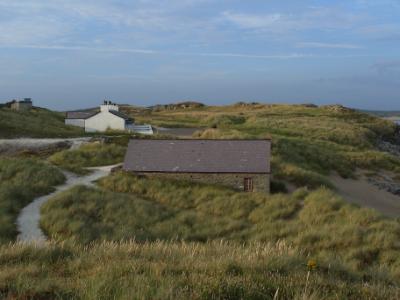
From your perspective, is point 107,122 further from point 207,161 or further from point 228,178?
point 228,178

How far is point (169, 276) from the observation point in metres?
5.41

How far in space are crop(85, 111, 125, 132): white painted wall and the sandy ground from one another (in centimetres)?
2543

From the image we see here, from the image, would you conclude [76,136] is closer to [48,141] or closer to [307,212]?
[48,141]

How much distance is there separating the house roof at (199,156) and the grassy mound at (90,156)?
13.4 feet

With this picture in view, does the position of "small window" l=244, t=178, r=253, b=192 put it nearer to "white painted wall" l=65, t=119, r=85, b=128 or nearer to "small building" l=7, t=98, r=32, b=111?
"white painted wall" l=65, t=119, r=85, b=128

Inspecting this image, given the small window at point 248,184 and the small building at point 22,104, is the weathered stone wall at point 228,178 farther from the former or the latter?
the small building at point 22,104

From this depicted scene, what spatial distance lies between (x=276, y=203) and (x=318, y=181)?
31.0 ft

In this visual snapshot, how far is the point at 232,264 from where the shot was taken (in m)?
6.12

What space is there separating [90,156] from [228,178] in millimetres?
10861

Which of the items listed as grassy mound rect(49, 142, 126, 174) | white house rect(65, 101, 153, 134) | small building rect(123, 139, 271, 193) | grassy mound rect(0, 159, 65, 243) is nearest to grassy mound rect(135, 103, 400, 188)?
small building rect(123, 139, 271, 193)

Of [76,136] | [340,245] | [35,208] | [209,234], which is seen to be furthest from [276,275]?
[76,136]

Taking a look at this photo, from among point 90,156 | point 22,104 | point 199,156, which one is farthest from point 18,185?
point 22,104

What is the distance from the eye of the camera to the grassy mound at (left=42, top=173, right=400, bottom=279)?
606 inches

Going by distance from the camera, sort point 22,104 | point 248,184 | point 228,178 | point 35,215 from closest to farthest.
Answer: point 35,215 → point 248,184 → point 228,178 → point 22,104
